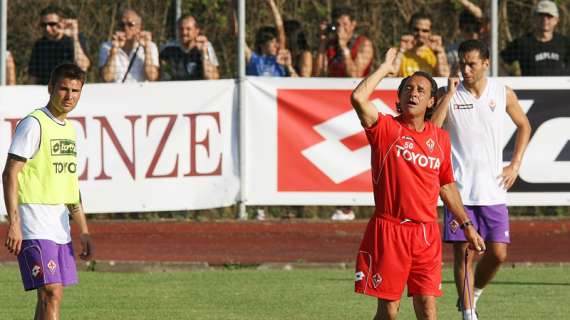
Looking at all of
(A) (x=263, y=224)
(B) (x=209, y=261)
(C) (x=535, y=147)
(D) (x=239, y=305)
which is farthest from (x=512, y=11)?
(D) (x=239, y=305)

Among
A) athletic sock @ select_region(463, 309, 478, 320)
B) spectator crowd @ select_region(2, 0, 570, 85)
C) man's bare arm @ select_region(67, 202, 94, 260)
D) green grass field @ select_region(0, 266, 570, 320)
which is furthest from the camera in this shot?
spectator crowd @ select_region(2, 0, 570, 85)

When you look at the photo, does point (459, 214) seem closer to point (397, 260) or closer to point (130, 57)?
point (397, 260)

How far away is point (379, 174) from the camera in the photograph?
27.5 feet

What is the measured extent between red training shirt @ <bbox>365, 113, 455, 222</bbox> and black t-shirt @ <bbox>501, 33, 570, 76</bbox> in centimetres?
815

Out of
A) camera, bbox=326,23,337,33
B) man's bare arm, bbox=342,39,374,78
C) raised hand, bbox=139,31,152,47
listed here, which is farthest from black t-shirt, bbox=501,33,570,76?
raised hand, bbox=139,31,152,47

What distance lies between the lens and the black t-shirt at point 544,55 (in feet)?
53.1

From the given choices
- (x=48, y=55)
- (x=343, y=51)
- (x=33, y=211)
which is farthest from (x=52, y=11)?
(x=33, y=211)

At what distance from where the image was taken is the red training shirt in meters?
8.31

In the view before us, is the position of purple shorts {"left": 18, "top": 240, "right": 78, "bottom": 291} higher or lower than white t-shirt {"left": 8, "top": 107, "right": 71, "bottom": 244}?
lower

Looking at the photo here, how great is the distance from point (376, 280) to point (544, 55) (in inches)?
335

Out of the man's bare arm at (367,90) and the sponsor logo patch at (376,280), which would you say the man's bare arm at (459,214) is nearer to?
the sponsor logo patch at (376,280)

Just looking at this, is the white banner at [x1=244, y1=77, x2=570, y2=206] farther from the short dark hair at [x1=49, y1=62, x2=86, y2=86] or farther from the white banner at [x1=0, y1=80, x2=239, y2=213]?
the short dark hair at [x1=49, y1=62, x2=86, y2=86]

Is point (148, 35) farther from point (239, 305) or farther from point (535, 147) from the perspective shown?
point (239, 305)

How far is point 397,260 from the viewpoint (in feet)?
27.2
